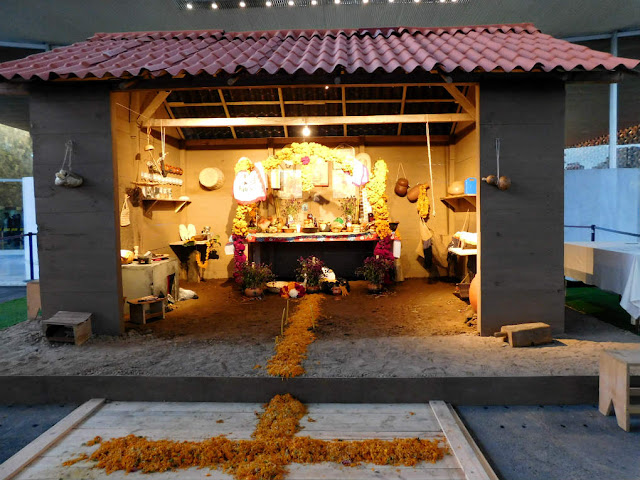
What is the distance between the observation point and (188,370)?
13.1 ft

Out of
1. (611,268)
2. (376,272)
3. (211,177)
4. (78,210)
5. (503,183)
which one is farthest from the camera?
(211,177)

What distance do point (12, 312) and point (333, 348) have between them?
669 centimetres

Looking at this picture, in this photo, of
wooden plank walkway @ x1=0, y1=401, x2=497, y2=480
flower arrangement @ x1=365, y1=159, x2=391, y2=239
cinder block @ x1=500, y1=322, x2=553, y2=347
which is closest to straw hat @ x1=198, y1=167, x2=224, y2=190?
flower arrangement @ x1=365, y1=159, x2=391, y2=239

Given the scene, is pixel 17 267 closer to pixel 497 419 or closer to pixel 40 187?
pixel 40 187

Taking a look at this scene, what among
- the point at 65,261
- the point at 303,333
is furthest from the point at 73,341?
the point at 303,333

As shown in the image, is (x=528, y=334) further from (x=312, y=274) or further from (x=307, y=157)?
(x=307, y=157)

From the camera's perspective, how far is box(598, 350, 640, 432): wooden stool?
10.8 feet

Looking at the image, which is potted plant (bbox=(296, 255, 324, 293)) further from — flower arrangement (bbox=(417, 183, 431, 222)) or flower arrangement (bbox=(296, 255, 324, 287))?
flower arrangement (bbox=(417, 183, 431, 222))

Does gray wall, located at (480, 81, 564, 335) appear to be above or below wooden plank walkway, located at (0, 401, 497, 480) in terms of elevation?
above

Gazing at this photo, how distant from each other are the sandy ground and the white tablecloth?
0.53 meters

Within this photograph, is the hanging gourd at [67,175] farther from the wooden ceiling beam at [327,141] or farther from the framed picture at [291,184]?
the framed picture at [291,184]

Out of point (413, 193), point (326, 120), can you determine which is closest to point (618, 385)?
point (326, 120)

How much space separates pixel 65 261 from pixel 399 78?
200 inches

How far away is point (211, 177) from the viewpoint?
9617 mm
